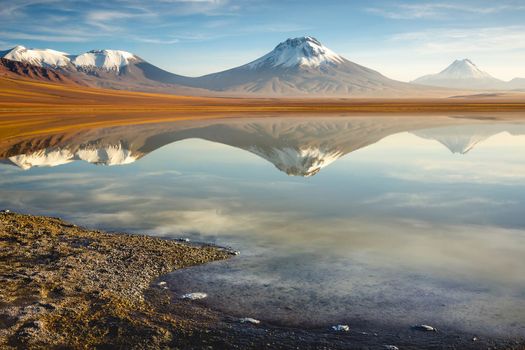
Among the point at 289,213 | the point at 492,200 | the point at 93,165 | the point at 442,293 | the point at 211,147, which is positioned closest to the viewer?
the point at 442,293

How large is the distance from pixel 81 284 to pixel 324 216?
667 cm

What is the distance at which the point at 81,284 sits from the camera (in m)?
8.38

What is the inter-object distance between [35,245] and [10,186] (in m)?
8.54

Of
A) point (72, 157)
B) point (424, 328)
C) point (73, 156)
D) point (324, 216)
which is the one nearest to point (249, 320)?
point (424, 328)

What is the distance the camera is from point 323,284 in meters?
8.56

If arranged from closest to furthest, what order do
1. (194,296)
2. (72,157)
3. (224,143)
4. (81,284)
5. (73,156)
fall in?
(194,296) < (81,284) < (72,157) < (73,156) < (224,143)

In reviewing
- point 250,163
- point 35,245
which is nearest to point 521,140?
point 250,163

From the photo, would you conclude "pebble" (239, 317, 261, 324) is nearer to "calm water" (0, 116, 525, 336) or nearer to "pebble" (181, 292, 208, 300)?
"calm water" (0, 116, 525, 336)

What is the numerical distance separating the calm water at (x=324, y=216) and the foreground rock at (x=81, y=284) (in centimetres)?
81

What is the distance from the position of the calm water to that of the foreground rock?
0.81 metres

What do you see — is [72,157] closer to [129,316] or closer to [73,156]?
[73,156]

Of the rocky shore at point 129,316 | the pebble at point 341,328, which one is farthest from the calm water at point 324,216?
the rocky shore at point 129,316

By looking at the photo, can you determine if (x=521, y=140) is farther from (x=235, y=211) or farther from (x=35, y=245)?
(x=35, y=245)

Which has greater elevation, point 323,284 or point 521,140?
point 521,140
